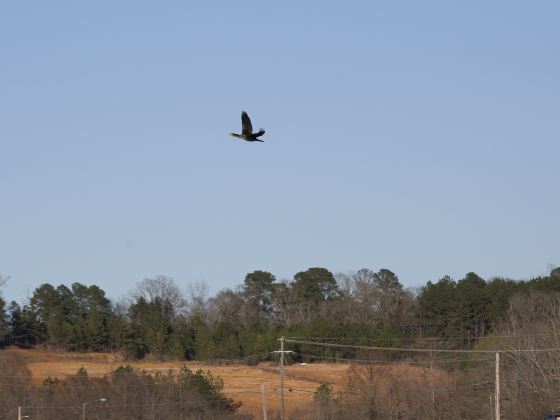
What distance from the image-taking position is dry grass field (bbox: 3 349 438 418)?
316ft

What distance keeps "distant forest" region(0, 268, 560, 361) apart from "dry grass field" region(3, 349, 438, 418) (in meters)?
3.06

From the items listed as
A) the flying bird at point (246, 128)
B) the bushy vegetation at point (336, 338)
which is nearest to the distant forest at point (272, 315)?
the bushy vegetation at point (336, 338)

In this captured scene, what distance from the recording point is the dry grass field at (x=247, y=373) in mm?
96312

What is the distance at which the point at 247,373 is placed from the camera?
10644 centimetres

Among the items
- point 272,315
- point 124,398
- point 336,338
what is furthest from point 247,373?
point 272,315

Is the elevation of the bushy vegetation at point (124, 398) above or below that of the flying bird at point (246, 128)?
below

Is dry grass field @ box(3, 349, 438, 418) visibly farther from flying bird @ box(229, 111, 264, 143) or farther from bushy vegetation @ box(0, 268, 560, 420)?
flying bird @ box(229, 111, 264, 143)

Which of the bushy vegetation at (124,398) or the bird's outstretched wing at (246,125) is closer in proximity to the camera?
the bird's outstretched wing at (246,125)

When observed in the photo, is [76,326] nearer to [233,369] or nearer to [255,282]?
[233,369]

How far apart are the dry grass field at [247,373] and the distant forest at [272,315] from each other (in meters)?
3.06

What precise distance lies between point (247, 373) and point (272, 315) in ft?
200

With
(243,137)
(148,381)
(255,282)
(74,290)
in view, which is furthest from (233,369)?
(243,137)

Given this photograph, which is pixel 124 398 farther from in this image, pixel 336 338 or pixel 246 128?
pixel 246 128

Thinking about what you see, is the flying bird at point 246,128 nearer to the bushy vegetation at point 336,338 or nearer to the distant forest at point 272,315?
the bushy vegetation at point 336,338
